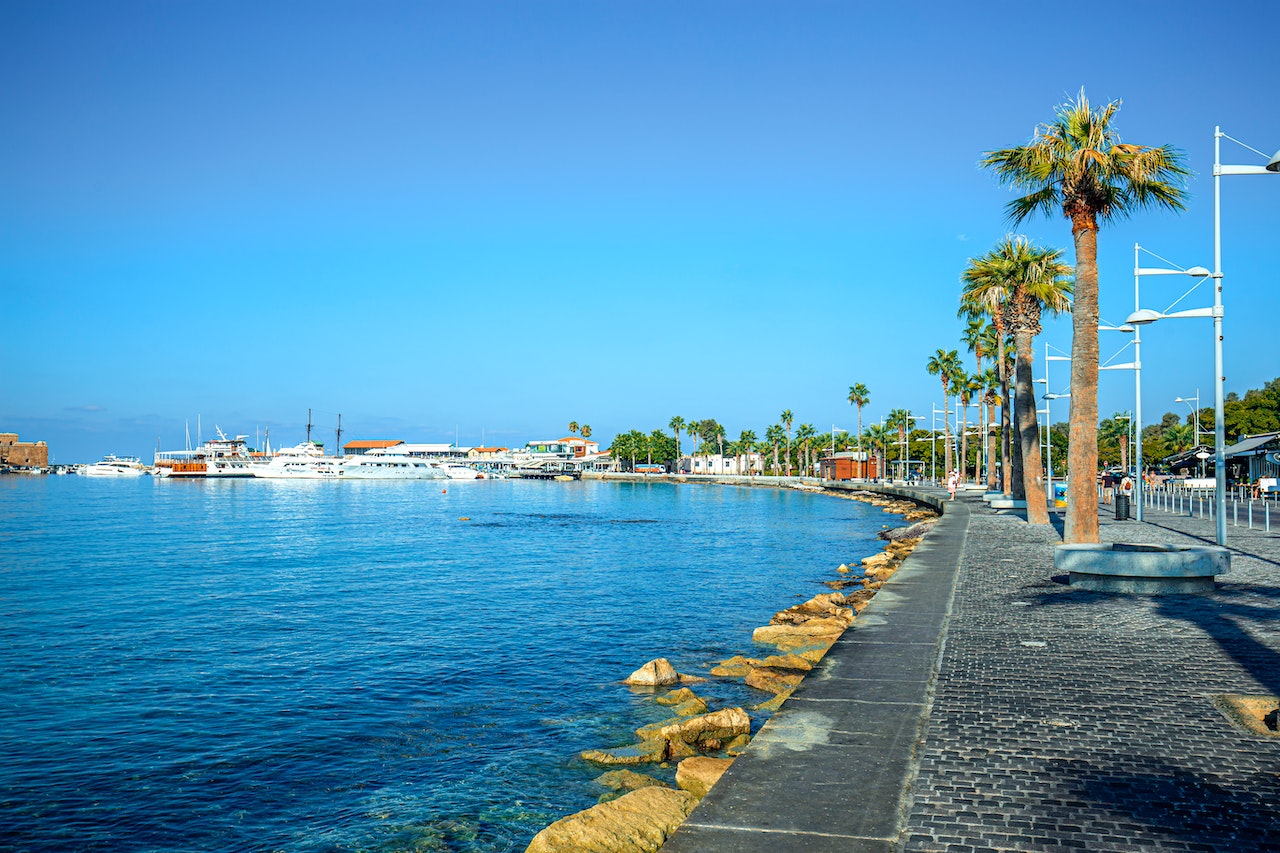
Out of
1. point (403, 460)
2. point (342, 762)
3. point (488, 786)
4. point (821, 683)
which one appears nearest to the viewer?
point (821, 683)

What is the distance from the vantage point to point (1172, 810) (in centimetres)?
586

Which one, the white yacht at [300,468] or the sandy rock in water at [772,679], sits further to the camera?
the white yacht at [300,468]

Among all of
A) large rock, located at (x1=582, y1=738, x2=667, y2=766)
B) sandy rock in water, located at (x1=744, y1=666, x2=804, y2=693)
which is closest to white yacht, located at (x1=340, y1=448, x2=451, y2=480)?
sandy rock in water, located at (x1=744, y1=666, x2=804, y2=693)

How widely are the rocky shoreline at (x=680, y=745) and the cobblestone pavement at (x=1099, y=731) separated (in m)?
2.44

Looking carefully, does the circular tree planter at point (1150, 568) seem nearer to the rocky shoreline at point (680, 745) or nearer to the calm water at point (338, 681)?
the rocky shoreline at point (680, 745)

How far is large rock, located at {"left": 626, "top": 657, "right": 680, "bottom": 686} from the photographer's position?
48.4ft

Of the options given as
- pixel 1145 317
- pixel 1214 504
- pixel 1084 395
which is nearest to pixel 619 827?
pixel 1084 395

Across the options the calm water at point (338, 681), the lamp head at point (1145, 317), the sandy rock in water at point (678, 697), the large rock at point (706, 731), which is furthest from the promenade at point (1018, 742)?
the lamp head at point (1145, 317)

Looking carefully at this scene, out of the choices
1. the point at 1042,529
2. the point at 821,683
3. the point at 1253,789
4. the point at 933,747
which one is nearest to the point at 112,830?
the point at 821,683

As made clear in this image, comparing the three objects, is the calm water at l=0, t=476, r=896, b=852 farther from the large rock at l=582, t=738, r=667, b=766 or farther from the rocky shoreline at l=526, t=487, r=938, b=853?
the rocky shoreline at l=526, t=487, r=938, b=853

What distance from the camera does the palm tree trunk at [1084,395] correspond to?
2027cm

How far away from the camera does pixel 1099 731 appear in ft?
25.0

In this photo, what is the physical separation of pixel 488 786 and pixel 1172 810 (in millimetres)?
7149

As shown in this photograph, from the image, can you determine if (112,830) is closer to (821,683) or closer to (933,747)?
(821,683)
